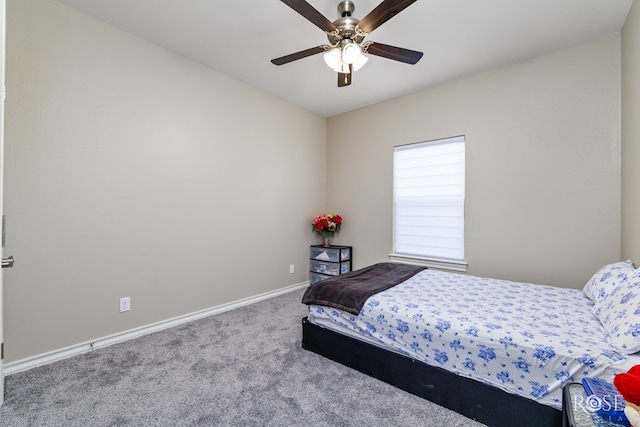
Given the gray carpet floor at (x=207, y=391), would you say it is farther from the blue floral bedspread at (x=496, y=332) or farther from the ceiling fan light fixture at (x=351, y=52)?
the ceiling fan light fixture at (x=351, y=52)

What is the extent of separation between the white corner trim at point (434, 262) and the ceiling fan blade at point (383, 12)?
2611mm

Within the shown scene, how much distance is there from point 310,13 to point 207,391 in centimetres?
242

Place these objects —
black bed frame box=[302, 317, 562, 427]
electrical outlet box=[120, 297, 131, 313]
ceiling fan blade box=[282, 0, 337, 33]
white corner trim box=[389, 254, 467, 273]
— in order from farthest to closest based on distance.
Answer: white corner trim box=[389, 254, 467, 273], electrical outlet box=[120, 297, 131, 313], ceiling fan blade box=[282, 0, 337, 33], black bed frame box=[302, 317, 562, 427]

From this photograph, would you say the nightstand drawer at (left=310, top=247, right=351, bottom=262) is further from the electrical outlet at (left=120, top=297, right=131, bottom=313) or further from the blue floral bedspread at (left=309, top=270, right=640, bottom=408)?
the electrical outlet at (left=120, top=297, right=131, bottom=313)

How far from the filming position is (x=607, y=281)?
6.25 feet

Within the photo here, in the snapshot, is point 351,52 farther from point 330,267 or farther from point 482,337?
point 330,267

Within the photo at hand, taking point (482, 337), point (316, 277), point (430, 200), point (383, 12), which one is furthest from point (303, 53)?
point (316, 277)

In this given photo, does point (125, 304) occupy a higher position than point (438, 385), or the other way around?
point (125, 304)

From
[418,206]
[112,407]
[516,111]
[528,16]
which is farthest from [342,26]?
[112,407]

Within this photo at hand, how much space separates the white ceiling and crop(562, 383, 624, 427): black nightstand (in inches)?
96.6

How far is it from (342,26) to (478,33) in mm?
1356

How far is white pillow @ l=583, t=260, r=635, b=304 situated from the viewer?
1.82 meters

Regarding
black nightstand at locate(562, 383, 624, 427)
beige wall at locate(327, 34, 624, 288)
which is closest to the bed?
black nightstand at locate(562, 383, 624, 427)

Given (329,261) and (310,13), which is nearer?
(310,13)
